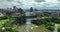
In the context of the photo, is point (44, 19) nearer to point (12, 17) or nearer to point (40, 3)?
point (40, 3)

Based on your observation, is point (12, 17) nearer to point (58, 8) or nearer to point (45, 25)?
point (45, 25)

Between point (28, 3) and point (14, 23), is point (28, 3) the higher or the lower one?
the higher one

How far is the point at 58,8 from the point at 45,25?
0.57 m

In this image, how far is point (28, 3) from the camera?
3.62 metres

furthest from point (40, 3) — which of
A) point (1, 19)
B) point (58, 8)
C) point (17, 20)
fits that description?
point (1, 19)

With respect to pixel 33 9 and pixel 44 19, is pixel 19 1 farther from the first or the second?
pixel 44 19

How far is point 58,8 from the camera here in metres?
3.59

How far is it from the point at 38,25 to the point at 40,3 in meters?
→ 0.59

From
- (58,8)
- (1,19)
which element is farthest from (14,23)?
(58,8)

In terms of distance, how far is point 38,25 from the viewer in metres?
3.56

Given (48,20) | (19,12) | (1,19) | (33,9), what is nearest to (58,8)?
(48,20)

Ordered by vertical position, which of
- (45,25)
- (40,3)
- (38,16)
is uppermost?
(40,3)

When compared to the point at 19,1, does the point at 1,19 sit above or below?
below

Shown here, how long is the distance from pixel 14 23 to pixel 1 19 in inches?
14.1
